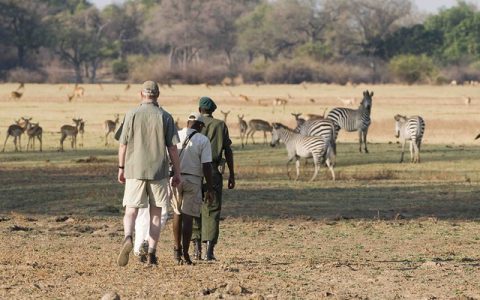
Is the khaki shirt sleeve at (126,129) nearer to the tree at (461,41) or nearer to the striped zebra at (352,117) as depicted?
the striped zebra at (352,117)

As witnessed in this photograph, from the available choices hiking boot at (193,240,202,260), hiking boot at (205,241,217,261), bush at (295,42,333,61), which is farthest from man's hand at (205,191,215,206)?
bush at (295,42,333,61)

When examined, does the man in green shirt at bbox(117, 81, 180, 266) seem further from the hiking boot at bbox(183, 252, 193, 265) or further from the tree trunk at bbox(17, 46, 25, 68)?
the tree trunk at bbox(17, 46, 25, 68)

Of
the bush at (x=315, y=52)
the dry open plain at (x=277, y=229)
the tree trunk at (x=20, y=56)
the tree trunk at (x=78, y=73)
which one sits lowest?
the dry open plain at (x=277, y=229)

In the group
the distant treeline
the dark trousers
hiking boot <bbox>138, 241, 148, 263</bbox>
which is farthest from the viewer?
the distant treeline

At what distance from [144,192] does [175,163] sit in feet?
1.16

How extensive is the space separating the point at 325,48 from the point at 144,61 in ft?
44.5

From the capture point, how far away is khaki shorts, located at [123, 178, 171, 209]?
11.0 metres

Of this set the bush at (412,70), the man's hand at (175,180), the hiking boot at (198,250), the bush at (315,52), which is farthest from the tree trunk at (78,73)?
the man's hand at (175,180)

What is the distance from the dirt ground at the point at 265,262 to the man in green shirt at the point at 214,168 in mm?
329

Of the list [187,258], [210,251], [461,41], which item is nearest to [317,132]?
[210,251]

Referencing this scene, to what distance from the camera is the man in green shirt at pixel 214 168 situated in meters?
12.0

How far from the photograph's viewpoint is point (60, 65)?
100m

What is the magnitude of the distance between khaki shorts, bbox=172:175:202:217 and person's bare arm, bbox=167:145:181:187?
359 mm

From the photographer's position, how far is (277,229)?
643 inches
